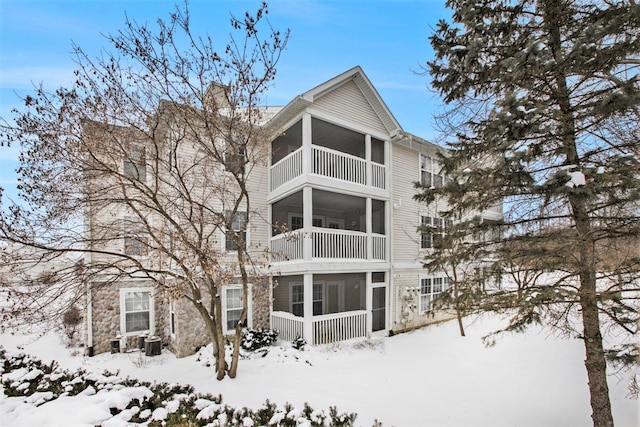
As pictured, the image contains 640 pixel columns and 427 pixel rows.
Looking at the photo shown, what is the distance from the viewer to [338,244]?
10.7 meters

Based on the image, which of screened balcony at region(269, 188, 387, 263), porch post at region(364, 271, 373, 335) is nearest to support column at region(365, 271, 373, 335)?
porch post at region(364, 271, 373, 335)

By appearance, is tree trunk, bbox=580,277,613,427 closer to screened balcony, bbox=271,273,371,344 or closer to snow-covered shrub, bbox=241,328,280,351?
screened balcony, bbox=271,273,371,344

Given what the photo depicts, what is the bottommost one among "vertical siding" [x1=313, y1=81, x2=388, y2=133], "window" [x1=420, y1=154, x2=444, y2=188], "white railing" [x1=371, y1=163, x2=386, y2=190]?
"white railing" [x1=371, y1=163, x2=386, y2=190]

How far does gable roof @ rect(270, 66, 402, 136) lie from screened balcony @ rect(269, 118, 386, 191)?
23.3 inches

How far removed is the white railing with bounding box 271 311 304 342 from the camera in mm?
10133

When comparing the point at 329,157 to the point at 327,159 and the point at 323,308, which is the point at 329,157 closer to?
the point at 327,159

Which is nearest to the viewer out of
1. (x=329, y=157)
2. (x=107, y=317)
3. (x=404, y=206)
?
(x=107, y=317)

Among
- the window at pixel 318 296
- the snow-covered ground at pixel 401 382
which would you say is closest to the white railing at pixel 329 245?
the window at pixel 318 296

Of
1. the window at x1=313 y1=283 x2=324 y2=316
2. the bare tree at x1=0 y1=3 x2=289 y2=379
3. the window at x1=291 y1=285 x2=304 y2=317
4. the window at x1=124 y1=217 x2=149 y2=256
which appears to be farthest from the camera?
the window at x1=313 y1=283 x2=324 y2=316

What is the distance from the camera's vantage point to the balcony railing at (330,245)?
401 inches

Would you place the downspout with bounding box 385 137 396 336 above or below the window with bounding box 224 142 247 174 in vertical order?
below

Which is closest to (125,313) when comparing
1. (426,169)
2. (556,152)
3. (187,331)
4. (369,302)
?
(187,331)

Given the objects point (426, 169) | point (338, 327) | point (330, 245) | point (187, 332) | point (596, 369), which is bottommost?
point (338, 327)

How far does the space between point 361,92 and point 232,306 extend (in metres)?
9.44
